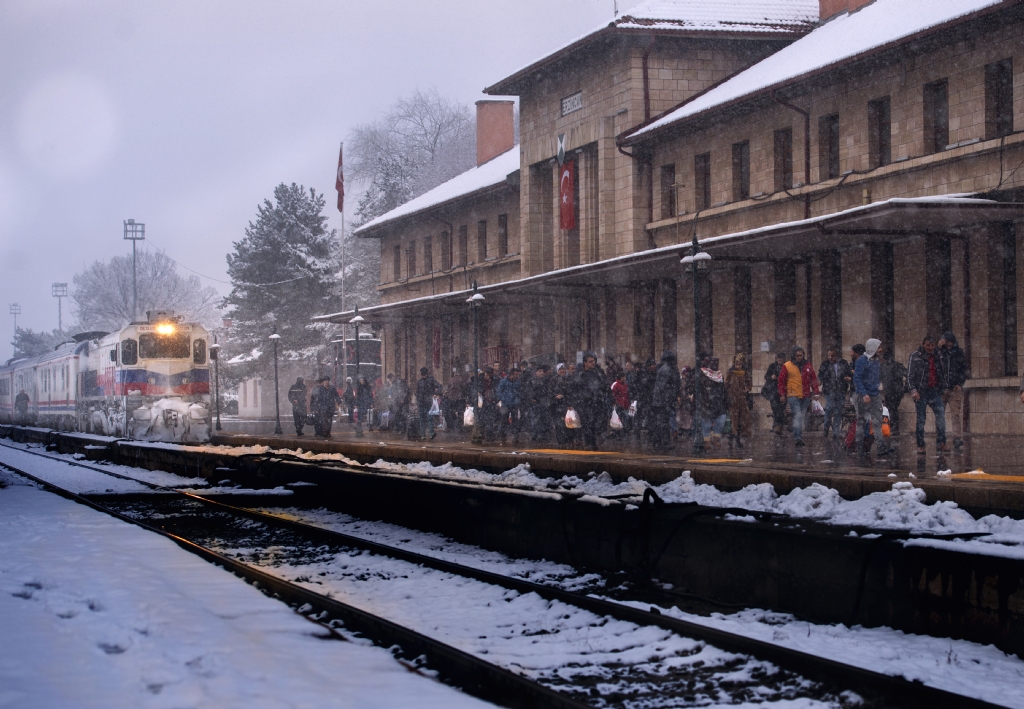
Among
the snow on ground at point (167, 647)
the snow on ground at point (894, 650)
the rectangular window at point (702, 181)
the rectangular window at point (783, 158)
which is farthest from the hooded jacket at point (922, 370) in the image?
the rectangular window at point (702, 181)

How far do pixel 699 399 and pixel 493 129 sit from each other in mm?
31797

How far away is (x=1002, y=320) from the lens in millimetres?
21266

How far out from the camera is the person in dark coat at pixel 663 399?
20281mm

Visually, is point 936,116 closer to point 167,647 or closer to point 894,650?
point 894,650

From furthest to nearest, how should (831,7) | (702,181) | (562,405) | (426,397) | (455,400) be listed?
1. (831,7)
2. (702,181)
3. (455,400)
4. (426,397)
5. (562,405)

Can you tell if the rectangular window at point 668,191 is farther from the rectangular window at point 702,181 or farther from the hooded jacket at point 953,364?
the hooded jacket at point 953,364

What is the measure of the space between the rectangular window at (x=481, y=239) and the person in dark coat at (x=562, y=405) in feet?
64.2

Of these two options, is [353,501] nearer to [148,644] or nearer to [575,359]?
[148,644]

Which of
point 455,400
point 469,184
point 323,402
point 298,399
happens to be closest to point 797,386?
point 455,400

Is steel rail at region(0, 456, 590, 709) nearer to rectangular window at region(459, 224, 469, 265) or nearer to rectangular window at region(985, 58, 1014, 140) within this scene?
rectangular window at region(985, 58, 1014, 140)

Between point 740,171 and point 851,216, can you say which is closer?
point 851,216

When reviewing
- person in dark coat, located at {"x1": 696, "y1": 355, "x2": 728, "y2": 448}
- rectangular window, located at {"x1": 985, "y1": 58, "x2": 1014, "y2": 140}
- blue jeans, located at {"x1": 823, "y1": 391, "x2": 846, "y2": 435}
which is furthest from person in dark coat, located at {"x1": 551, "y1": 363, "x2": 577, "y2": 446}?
rectangular window, located at {"x1": 985, "y1": 58, "x2": 1014, "y2": 140}

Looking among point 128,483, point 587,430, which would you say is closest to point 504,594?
point 587,430

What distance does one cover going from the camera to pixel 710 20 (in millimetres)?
32625
